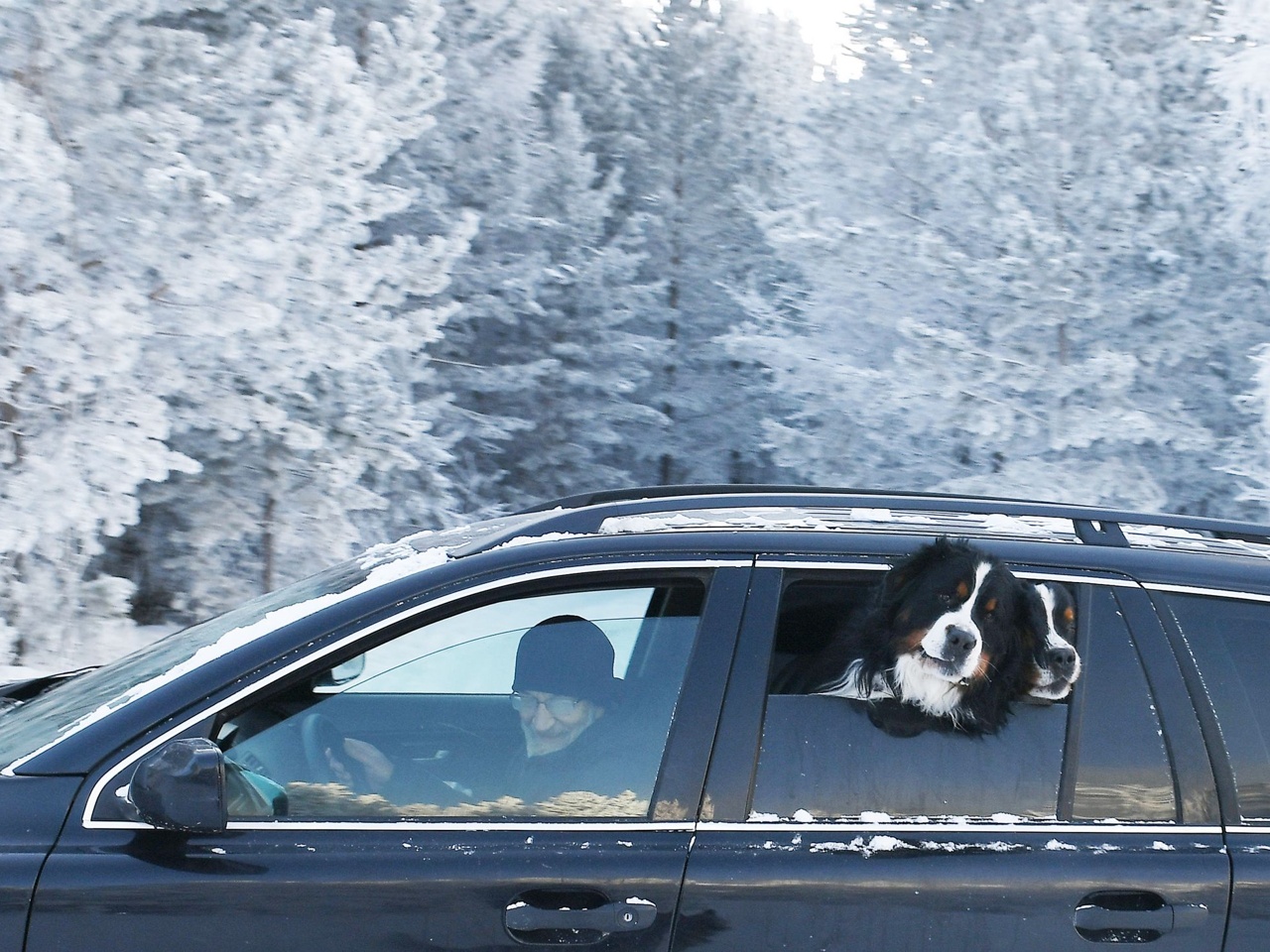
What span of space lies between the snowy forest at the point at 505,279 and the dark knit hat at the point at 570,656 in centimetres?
712

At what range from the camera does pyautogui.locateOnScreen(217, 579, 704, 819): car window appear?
259 centimetres

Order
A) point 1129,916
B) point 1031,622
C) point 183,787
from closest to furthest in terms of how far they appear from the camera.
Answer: point 183,787 < point 1129,916 < point 1031,622

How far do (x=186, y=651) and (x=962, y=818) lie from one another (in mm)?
1739

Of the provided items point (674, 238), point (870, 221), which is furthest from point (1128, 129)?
point (674, 238)

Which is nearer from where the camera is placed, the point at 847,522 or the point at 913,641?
the point at 913,641

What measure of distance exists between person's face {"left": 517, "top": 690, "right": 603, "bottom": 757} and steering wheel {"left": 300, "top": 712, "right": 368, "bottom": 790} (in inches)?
14.2

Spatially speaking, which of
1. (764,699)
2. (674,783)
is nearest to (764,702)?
(764,699)

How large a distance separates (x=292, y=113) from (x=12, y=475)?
3.55 m

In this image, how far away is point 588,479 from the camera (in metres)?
20.6

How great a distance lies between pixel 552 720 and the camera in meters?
2.83

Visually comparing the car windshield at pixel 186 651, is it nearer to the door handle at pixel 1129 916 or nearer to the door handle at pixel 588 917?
the door handle at pixel 588 917

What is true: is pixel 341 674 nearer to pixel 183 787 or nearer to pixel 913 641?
pixel 183 787

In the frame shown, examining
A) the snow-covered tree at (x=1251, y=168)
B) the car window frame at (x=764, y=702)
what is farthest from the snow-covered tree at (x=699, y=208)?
the car window frame at (x=764, y=702)

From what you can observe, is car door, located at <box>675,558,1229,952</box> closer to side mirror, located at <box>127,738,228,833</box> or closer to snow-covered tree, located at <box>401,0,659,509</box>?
side mirror, located at <box>127,738,228,833</box>
